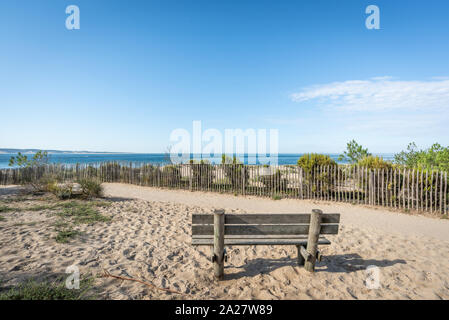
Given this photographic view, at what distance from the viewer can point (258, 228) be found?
3.16 metres

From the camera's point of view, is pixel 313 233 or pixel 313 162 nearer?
pixel 313 233

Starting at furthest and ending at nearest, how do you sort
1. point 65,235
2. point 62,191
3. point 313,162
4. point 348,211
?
point 313,162 → point 62,191 → point 348,211 → point 65,235

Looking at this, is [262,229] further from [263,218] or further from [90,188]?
[90,188]

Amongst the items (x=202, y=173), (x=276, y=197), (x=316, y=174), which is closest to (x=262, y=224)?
(x=276, y=197)

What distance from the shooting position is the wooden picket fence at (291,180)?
7.77 m

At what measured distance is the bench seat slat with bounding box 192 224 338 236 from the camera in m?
3.14

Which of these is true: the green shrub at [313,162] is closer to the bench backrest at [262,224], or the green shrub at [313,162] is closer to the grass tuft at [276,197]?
the grass tuft at [276,197]

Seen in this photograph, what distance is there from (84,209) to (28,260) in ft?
12.4

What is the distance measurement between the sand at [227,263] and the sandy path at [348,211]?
0.09 meters

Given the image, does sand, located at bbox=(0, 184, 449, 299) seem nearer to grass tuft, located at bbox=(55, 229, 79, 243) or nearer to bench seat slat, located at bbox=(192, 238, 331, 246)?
grass tuft, located at bbox=(55, 229, 79, 243)

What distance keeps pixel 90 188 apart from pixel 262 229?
825 centimetres

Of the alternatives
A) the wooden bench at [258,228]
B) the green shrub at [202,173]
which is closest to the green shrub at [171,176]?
the green shrub at [202,173]

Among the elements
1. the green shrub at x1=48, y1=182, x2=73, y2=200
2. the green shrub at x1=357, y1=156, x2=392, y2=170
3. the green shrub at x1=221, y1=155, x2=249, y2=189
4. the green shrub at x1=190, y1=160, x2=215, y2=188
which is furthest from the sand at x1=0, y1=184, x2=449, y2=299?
the green shrub at x1=190, y1=160, x2=215, y2=188
